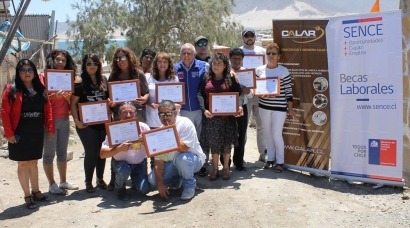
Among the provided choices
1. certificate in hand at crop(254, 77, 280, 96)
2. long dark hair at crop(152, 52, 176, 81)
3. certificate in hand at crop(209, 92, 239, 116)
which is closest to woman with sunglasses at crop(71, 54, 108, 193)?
long dark hair at crop(152, 52, 176, 81)

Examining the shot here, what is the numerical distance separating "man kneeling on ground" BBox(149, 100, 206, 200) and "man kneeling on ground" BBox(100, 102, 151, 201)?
163 mm

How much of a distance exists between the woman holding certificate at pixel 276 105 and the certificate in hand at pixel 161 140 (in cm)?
180

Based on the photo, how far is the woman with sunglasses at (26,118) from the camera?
17.5 feet

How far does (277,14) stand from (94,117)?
101 meters

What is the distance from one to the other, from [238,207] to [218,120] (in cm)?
135

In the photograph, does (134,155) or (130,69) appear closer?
(134,155)

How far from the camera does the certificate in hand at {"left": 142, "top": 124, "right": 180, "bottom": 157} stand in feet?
17.4

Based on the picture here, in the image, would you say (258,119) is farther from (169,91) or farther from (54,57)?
(54,57)

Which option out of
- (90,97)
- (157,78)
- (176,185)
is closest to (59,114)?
Answer: (90,97)

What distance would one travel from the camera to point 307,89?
6684 mm

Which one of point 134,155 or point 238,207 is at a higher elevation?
point 134,155

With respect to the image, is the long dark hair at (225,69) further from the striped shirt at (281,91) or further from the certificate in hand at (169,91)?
the striped shirt at (281,91)

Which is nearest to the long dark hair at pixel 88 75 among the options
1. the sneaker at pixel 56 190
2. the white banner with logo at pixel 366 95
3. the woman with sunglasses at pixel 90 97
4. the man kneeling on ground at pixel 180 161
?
the woman with sunglasses at pixel 90 97

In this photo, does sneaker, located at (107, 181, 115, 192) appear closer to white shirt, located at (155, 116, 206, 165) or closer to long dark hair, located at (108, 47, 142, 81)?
white shirt, located at (155, 116, 206, 165)
